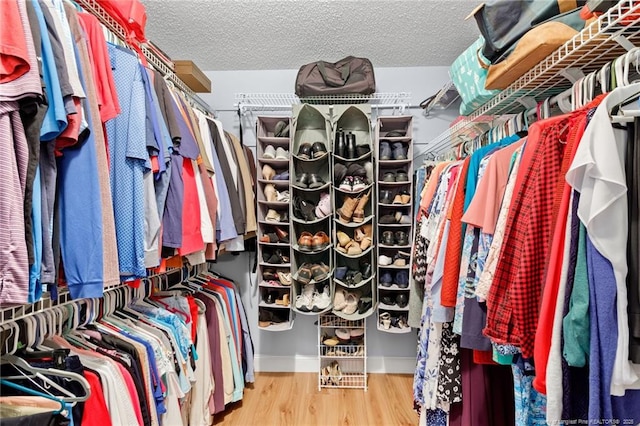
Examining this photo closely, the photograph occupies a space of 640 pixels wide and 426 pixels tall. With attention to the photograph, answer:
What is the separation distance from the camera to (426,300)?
4.96 feet

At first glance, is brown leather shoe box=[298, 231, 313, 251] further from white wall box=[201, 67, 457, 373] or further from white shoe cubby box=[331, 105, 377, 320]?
white wall box=[201, 67, 457, 373]

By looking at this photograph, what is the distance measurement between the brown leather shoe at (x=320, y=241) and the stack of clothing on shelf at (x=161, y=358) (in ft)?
2.13

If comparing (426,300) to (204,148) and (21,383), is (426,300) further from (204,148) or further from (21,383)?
(21,383)

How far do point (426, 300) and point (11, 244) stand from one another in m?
1.43

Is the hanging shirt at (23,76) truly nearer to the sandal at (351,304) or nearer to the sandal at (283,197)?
the sandal at (283,197)

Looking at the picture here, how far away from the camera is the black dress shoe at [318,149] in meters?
2.16

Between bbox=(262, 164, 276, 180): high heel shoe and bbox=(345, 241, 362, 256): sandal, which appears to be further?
bbox=(262, 164, 276, 180): high heel shoe

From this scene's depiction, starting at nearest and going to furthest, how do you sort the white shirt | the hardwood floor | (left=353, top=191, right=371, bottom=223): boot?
the white shirt < the hardwood floor < (left=353, top=191, right=371, bottom=223): boot

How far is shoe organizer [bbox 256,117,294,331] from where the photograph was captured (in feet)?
7.21

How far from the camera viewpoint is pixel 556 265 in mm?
746

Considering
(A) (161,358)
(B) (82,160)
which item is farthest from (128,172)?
(A) (161,358)

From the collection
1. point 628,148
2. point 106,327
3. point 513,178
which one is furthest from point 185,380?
point 628,148

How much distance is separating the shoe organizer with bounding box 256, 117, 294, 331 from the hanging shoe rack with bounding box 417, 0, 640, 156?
3.93ft

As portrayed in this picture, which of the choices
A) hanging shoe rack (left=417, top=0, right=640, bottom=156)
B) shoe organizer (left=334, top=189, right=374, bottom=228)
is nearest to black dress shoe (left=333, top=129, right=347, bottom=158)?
shoe organizer (left=334, top=189, right=374, bottom=228)
